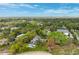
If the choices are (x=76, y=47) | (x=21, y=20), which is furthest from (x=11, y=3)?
(x=76, y=47)

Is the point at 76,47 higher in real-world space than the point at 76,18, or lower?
lower

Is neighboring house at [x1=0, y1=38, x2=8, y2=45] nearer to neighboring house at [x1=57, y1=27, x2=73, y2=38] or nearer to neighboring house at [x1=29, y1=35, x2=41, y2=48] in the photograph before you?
neighboring house at [x1=29, y1=35, x2=41, y2=48]

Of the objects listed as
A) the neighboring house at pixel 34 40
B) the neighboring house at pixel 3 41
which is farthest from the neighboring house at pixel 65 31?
the neighboring house at pixel 3 41

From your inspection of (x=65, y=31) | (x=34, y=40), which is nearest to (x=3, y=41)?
(x=34, y=40)

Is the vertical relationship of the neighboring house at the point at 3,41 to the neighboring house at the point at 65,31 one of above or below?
below

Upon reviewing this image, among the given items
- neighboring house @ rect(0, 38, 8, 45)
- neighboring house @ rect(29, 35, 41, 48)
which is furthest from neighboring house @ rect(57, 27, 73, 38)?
neighboring house @ rect(0, 38, 8, 45)

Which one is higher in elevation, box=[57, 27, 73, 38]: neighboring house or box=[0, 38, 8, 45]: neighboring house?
box=[57, 27, 73, 38]: neighboring house

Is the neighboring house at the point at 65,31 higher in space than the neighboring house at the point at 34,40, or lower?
higher

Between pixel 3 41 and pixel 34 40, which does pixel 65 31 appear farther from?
pixel 3 41

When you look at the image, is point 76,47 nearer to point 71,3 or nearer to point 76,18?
point 76,18

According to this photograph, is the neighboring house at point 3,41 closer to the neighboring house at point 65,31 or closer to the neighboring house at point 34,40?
the neighboring house at point 34,40
